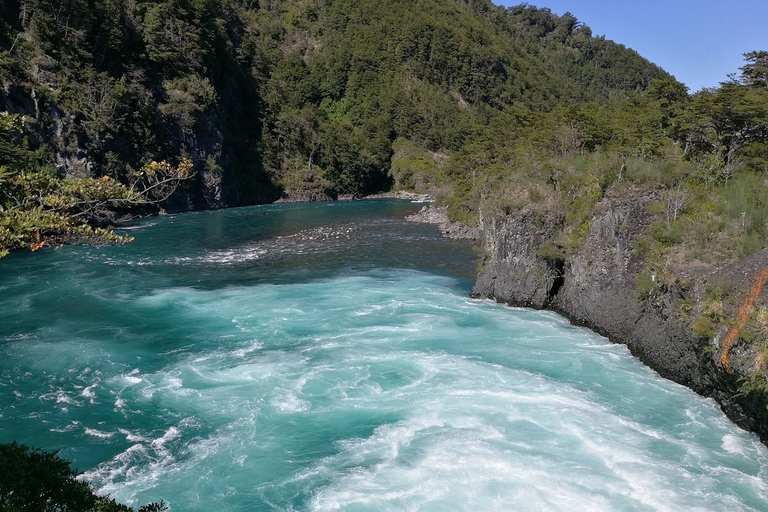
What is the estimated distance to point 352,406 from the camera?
15.7m

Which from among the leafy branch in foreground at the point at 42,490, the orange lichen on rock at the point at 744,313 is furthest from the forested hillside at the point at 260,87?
the orange lichen on rock at the point at 744,313

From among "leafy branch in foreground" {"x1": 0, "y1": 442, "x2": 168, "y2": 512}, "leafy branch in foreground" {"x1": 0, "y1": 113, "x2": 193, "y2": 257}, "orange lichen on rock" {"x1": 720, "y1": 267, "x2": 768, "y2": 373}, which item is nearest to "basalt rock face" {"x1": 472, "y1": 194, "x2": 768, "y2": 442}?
"orange lichen on rock" {"x1": 720, "y1": 267, "x2": 768, "y2": 373}

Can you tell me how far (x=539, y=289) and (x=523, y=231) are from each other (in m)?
2.86

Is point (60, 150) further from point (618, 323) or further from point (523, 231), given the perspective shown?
point (618, 323)

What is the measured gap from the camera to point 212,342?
69.9 feet

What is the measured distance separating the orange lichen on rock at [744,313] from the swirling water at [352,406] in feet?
6.54

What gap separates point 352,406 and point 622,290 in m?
11.7

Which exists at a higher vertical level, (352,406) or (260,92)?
(260,92)

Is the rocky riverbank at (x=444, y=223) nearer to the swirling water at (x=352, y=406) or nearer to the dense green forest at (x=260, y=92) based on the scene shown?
the dense green forest at (x=260, y=92)

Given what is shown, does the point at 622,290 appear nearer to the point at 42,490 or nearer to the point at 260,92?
the point at 42,490

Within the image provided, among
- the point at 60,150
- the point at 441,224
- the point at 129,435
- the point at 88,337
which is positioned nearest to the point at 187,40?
the point at 60,150

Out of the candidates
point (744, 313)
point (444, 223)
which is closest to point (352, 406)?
point (744, 313)

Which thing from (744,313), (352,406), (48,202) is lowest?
(352,406)

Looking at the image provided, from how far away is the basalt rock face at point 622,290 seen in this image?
14516 mm
